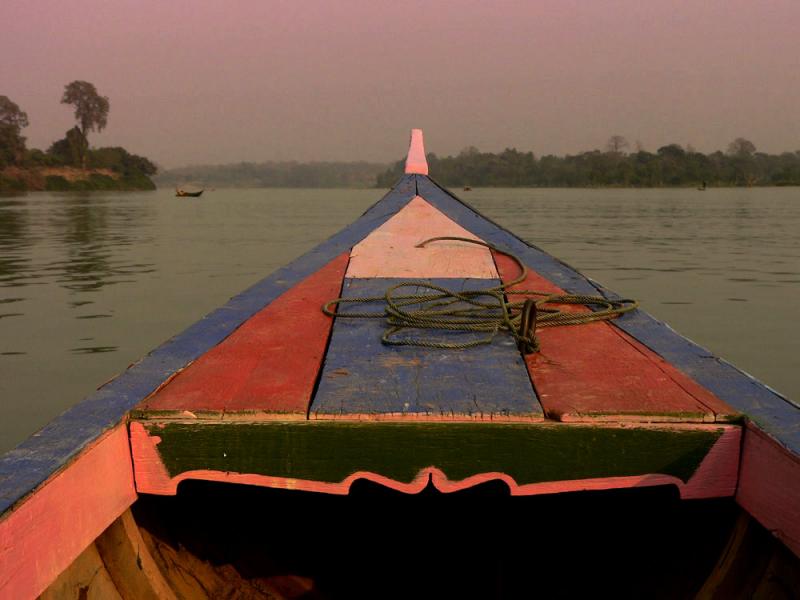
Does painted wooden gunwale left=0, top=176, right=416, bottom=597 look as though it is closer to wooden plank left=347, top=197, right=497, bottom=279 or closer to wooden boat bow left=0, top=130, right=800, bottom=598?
wooden boat bow left=0, top=130, right=800, bottom=598

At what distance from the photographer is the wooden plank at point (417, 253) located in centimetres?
301

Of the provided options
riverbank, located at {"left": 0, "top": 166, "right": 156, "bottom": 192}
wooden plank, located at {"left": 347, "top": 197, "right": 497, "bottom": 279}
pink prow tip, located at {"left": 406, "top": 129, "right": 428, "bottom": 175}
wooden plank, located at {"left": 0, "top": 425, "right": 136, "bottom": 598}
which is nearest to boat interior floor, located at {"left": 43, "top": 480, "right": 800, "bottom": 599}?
wooden plank, located at {"left": 0, "top": 425, "right": 136, "bottom": 598}

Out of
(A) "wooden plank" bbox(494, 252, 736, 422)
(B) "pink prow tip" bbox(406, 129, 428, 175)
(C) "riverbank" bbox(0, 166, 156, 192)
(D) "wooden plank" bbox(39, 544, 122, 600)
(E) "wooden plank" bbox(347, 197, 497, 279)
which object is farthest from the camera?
(C) "riverbank" bbox(0, 166, 156, 192)

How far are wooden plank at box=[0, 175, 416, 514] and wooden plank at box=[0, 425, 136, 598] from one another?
0.03 meters

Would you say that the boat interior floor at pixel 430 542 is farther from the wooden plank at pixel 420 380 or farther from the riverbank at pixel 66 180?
the riverbank at pixel 66 180

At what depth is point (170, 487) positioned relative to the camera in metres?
1.36

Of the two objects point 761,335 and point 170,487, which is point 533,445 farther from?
point 761,335

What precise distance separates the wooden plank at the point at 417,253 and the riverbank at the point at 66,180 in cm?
6690

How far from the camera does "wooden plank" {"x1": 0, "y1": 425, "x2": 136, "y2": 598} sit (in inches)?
39.6

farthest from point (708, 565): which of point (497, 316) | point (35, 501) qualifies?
point (35, 501)

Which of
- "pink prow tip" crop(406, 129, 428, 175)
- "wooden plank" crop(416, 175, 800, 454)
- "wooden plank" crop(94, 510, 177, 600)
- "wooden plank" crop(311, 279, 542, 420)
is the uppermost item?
"pink prow tip" crop(406, 129, 428, 175)

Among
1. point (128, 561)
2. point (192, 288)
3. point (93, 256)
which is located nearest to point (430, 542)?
point (128, 561)

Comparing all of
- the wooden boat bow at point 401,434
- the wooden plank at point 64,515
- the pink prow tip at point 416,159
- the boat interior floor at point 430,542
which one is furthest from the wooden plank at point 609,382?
the pink prow tip at point 416,159

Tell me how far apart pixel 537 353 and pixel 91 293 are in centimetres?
694
